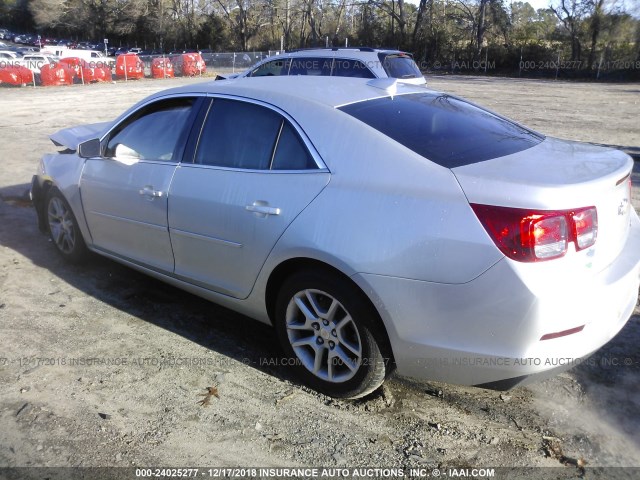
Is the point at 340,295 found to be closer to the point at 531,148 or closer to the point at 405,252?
the point at 405,252

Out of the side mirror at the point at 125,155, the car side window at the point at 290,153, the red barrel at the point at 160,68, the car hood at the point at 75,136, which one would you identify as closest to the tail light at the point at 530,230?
the car side window at the point at 290,153

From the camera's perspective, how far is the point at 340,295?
9.64ft

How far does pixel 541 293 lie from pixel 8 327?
11.8 feet

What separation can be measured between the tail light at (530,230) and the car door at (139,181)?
2189mm

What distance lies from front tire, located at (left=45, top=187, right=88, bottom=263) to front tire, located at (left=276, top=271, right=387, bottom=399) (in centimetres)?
245

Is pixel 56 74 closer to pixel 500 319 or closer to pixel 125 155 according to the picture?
pixel 125 155

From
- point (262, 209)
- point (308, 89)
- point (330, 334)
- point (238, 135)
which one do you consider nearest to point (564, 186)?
point (330, 334)

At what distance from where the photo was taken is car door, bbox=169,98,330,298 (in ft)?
10.4

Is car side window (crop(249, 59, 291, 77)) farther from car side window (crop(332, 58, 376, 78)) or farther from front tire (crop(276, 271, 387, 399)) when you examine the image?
front tire (crop(276, 271, 387, 399))

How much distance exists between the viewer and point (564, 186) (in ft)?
8.36

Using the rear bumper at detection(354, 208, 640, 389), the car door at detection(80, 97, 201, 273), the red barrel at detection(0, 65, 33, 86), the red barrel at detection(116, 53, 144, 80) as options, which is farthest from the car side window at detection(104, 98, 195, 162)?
the red barrel at detection(116, 53, 144, 80)

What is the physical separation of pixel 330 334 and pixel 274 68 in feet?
33.4

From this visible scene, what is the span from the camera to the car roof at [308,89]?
341 cm

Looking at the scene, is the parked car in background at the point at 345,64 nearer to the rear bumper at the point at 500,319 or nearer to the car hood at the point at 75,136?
the car hood at the point at 75,136
